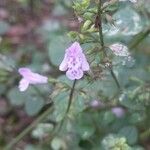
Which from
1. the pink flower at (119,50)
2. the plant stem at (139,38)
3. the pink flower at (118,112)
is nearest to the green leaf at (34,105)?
the pink flower at (118,112)

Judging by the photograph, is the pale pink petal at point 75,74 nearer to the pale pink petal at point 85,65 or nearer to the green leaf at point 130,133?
the pale pink petal at point 85,65

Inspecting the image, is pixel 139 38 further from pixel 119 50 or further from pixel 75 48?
pixel 75 48

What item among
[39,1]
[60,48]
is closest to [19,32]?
[39,1]

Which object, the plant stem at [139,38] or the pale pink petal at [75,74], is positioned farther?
the plant stem at [139,38]

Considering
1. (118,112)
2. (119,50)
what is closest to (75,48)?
(119,50)

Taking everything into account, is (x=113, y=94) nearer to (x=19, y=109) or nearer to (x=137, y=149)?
(x=137, y=149)
